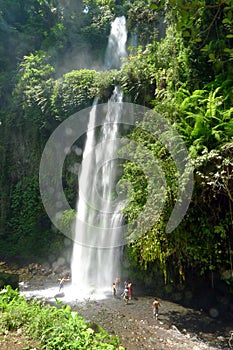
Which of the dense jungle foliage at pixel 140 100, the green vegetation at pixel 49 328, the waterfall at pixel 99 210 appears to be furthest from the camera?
the waterfall at pixel 99 210

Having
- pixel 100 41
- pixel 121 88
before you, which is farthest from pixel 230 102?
pixel 100 41

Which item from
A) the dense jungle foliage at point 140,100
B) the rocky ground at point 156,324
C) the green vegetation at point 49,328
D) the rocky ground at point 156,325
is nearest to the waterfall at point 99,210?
the dense jungle foliage at point 140,100

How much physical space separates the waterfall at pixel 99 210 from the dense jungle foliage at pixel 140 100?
3.66 feet

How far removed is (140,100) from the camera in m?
12.5

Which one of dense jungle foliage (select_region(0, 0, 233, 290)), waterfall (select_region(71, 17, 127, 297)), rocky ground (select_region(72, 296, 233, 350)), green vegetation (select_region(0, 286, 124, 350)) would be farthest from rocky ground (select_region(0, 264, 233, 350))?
green vegetation (select_region(0, 286, 124, 350))

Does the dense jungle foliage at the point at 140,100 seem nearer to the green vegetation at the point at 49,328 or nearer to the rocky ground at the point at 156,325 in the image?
the rocky ground at the point at 156,325

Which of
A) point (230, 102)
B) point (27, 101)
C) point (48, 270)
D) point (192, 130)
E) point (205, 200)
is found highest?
point (27, 101)

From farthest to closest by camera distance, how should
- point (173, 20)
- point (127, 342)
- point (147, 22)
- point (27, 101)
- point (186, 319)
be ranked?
point (27, 101) < point (147, 22) < point (173, 20) < point (186, 319) < point (127, 342)

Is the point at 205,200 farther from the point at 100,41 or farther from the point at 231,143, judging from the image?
the point at 100,41

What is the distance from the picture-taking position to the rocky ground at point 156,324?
681cm

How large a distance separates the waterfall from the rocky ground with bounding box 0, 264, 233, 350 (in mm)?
1837

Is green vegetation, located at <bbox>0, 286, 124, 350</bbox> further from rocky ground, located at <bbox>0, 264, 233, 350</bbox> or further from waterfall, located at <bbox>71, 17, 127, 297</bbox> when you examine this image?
waterfall, located at <bbox>71, 17, 127, 297</bbox>

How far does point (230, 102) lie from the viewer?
7172 millimetres

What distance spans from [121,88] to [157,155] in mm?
6731
